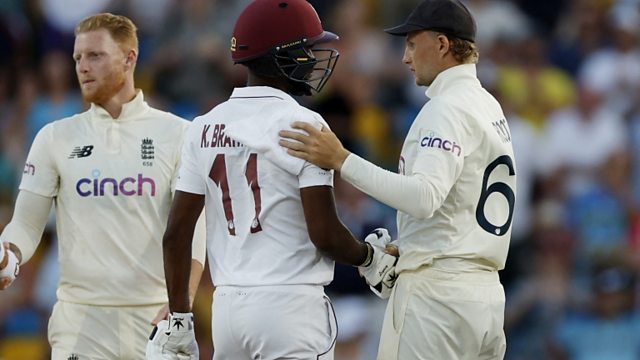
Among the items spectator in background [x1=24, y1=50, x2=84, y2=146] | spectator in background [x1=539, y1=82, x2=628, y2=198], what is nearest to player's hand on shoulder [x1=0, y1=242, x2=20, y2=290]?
spectator in background [x1=24, y1=50, x2=84, y2=146]

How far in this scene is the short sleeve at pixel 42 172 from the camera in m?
6.37

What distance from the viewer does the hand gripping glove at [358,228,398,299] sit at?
5.75 m

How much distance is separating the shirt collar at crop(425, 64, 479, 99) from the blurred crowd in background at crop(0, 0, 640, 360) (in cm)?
368

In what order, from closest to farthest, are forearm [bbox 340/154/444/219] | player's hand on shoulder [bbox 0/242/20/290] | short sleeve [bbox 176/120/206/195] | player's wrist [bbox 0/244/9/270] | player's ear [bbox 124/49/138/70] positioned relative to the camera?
forearm [bbox 340/154/444/219] < short sleeve [bbox 176/120/206/195] < player's wrist [bbox 0/244/9/270] < player's hand on shoulder [bbox 0/242/20/290] < player's ear [bbox 124/49/138/70]

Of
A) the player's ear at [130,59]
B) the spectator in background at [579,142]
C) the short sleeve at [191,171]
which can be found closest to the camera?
the short sleeve at [191,171]

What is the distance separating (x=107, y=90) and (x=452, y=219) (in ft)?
6.15

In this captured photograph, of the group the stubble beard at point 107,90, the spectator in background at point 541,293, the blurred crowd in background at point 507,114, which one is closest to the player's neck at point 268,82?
the stubble beard at point 107,90

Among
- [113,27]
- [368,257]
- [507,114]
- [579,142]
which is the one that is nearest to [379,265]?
[368,257]

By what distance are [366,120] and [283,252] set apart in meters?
5.83

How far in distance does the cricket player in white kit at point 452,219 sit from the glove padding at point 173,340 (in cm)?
83

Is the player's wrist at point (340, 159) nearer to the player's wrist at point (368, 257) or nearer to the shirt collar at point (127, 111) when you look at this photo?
the player's wrist at point (368, 257)

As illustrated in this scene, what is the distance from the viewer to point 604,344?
1011cm


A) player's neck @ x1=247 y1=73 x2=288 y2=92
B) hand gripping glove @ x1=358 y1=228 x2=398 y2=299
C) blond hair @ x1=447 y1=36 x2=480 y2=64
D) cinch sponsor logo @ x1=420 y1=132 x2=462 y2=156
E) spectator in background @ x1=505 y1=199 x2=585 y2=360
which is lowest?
spectator in background @ x1=505 y1=199 x2=585 y2=360

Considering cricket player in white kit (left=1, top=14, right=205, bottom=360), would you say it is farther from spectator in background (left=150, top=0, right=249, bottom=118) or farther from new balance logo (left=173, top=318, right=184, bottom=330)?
spectator in background (left=150, top=0, right=249, bottom=118)
